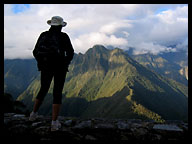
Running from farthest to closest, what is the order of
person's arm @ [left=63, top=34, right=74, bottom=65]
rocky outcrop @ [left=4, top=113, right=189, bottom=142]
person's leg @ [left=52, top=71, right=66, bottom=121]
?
person's arm @ [left=63, top=34, right=74, bottom=65] → person's leg @ [left=52, top=71, right=66, bottom=121] → rocky outcrop @ [left=4, top=113, right=189, bottom=142]

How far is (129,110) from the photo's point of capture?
184m

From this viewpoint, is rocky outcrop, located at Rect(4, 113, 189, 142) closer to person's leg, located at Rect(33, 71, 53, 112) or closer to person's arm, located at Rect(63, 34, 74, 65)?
person's leg, located at Rect(33, 71, 53, 112)

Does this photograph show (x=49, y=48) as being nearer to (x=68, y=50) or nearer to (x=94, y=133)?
(x=68, y=50)

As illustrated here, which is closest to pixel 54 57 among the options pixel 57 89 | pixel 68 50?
pixel 68 50

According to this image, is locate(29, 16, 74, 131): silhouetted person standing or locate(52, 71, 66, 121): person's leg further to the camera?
locate(52, 71, 66, 121): person's leg

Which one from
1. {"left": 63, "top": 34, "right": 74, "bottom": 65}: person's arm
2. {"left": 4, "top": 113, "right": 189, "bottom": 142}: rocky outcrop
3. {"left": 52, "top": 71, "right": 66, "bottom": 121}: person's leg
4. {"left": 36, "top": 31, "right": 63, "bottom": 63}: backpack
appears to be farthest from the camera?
{"left": 63, "top": 34, "right": 74, "bottom": 65}: person's arm

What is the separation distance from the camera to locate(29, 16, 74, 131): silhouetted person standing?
5.09 meters

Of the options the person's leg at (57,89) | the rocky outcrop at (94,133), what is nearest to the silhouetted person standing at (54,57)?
the person's leg at (57,89)

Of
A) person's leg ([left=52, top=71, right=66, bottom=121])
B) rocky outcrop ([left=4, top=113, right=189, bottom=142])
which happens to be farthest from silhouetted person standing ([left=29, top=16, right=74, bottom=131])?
rocky outcrop ([left=4, top=113, right=189, bottom=142])

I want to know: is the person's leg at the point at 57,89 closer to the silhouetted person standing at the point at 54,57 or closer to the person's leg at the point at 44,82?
the silhouetted person standing at the point at 54,57

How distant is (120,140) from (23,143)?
8.47 ft
